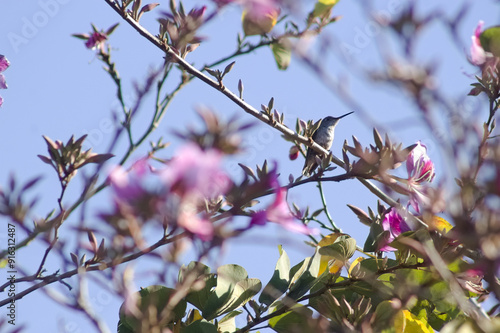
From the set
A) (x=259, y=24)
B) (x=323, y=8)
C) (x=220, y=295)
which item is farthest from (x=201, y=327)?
(x=323, y=8)

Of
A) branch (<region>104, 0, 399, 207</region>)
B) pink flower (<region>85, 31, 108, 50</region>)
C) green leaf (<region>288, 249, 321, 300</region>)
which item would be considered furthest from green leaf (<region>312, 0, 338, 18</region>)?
pink flower (<region>85, 31, 108, 50</region>)

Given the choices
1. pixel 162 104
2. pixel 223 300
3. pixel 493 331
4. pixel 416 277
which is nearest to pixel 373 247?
pixel 416 277

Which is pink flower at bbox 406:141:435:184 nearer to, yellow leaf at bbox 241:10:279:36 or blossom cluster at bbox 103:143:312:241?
yellow leaf at bbox 241:10:279:36

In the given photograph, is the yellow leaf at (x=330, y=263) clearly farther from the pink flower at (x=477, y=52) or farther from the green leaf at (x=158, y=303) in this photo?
the pink flower at (x=477, y=52)

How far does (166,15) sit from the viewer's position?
1.48m

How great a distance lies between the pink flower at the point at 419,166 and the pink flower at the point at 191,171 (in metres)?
0.78

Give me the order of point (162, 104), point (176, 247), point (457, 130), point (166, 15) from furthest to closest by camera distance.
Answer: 1. point (162, 104)
2. point (166, 15)
3. point (176, 247)
4. point (457, 130)

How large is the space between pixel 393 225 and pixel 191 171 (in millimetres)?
915

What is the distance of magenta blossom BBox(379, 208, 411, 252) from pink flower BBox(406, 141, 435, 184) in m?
0.11

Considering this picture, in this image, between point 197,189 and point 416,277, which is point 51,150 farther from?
point 416,277

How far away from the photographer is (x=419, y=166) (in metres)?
1.44

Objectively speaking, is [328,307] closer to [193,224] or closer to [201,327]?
[201,327]

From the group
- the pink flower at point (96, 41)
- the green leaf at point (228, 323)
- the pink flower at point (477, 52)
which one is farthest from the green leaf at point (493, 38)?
the pink flower at point (96, 41)

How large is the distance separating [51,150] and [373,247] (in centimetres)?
81
